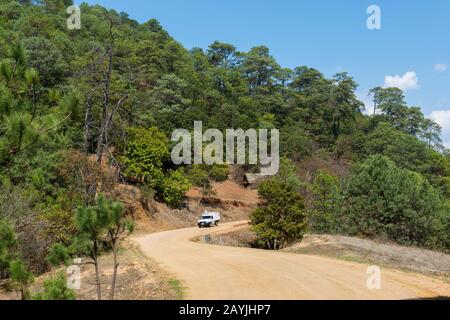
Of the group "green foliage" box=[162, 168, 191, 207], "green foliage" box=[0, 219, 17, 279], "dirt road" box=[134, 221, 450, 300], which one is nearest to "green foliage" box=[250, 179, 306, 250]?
"dirt road" box=[134, 221, 450, 300]

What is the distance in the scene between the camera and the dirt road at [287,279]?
10.1 metres

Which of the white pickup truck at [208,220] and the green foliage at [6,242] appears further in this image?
the white pickup truck at [208,220]

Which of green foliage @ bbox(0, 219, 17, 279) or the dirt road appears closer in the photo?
green foliage @ bbox(0, 219, 17, 279)

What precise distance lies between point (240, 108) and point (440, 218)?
130 feet

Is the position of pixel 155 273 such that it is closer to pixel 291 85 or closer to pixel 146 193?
pixel 146 193

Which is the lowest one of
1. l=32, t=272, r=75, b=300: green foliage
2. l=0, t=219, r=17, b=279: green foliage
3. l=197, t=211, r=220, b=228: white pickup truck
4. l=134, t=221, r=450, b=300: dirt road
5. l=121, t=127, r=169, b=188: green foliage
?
l=197, t=211, r=220, b=228: white pickup truck

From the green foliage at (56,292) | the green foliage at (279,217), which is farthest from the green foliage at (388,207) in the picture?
the green foliage at (56,292)

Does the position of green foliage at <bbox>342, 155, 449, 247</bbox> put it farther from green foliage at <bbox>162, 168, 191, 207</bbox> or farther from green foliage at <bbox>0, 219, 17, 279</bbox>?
green foliage at <bbox>0, 219, 17, 279</bbox>

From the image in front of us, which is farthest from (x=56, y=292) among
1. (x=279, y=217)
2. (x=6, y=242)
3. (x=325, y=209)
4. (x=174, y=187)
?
(x=174, y=187)

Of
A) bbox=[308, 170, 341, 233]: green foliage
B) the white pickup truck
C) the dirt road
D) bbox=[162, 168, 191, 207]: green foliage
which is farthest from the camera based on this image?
bbox=[162, 168, 191, 207]: green foliage

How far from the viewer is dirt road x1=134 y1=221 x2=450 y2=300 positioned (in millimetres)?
10141

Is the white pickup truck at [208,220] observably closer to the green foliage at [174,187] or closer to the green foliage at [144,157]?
the green foliage at [174,187]

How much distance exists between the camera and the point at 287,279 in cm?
1194
